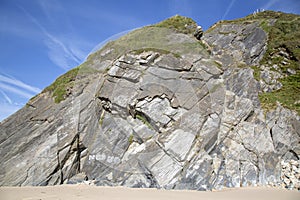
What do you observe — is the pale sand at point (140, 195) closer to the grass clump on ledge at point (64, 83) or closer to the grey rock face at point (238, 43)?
the grass clump on ledge at point (64, 83)

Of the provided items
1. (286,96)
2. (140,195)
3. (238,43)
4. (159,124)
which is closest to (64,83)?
(159,124)

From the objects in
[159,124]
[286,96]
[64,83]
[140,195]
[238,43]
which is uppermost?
[238,43]

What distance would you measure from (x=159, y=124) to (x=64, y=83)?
21.3 ft

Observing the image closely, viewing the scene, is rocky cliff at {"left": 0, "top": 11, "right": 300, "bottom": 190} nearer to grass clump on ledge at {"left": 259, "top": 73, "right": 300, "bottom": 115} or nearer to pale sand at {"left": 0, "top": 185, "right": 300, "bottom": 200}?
grass clump on ledge at {"left": 259, "top": 73, "right": 300, "bottom": 115}

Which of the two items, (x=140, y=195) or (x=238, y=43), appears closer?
(x=140, y=195)

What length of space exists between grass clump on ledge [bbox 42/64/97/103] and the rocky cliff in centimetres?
8

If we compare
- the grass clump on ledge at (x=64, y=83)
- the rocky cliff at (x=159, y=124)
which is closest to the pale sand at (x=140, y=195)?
the rocky cliff at (x=159, y=124)

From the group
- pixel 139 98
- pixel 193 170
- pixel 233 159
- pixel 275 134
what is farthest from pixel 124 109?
pixel 275 134

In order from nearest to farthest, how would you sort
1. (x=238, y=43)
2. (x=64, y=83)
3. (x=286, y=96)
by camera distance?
(x=286, y=96) → (x=64, y=83) → (x=238, y=43)

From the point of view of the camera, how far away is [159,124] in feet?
34.3

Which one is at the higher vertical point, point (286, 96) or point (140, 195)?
point (286, 96)

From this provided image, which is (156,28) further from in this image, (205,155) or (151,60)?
(205,155)

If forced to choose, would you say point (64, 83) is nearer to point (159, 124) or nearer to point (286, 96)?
point (159, 124)

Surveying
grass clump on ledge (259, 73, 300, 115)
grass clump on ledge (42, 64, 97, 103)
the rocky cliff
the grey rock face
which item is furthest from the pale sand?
the grey rock face
